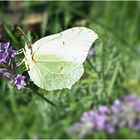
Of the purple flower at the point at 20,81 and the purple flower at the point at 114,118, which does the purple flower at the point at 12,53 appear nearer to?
the purple flower at the point at 20,81

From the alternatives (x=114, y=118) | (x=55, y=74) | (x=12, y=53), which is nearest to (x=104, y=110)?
(x=114, y=118)

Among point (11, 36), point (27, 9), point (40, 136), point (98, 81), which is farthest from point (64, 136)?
point (27, 9)

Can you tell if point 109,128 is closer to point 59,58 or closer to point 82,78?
point 82,78

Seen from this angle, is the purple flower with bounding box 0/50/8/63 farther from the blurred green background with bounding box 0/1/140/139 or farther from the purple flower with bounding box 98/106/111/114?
the purple flower with bounding box 98/106/111/114

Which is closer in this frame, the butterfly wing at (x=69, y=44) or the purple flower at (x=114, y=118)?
the butterfly wing at (x=69, y=44)

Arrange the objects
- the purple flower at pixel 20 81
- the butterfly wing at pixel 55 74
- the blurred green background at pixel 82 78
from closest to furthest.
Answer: the purple flower at pixel 20 81
the butterfly wing at pixel 55 74
the blurred green background at pixel 82 78

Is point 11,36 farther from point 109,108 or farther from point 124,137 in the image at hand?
point 124,137

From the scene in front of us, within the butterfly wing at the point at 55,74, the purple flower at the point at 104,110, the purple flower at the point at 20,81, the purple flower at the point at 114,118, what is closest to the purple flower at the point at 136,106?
the purple flower at the point at 114,118
